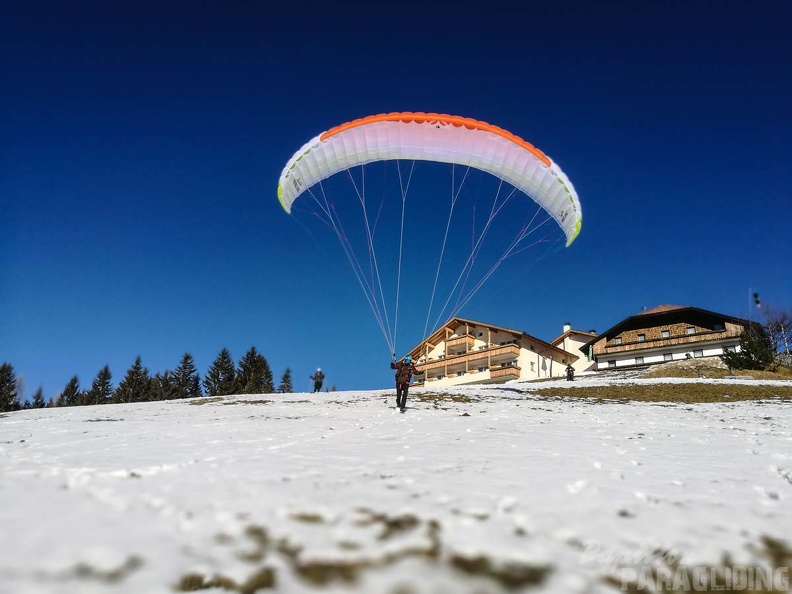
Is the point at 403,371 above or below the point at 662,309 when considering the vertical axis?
below

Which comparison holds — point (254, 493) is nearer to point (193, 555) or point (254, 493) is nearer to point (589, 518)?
point (193, 555)

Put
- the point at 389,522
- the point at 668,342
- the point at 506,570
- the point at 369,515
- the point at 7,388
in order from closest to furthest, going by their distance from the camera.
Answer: the point at 506,570 → the point at 389,522 → the point at 369,515 → the point at 668,342 → the point at 7,388

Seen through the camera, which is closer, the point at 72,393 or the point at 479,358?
the point at 479,358

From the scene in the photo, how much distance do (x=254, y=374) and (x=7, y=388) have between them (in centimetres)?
3521

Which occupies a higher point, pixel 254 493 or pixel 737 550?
pixel 254 493

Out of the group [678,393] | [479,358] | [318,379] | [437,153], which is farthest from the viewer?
[479,358]

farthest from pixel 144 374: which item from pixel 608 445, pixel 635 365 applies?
pixel 608 445

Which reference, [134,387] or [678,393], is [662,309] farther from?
[134,387]

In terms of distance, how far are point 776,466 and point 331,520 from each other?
6.25m

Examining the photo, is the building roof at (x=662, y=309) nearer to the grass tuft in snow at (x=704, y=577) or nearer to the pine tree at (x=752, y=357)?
the pine tree at (x=752, y=357)

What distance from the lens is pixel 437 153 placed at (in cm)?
1574

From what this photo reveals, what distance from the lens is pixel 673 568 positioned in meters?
2.74

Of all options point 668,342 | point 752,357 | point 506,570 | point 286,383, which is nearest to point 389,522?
point 506,570

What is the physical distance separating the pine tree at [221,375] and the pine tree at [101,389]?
17371 millimetres
